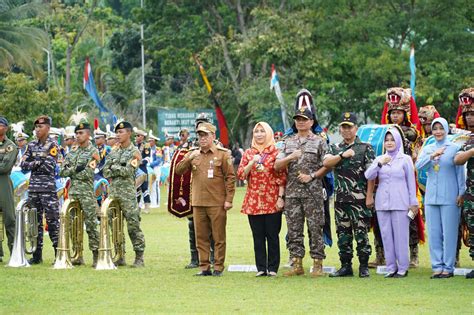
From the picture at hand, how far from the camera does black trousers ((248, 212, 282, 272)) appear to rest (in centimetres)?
1413

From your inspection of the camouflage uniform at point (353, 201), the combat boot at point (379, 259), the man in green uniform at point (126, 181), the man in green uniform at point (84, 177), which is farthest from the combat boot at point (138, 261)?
the combat boot at point (379, 259)

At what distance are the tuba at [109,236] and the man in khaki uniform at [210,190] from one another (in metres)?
1.45

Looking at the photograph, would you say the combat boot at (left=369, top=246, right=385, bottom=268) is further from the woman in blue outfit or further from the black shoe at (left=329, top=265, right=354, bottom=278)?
the woman in blue outfit

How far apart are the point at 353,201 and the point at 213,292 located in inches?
94.7

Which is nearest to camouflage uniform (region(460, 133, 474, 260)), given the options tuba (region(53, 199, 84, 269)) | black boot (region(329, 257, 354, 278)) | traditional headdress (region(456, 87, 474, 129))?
traditional headdress (region(456, 87, 474, 129))

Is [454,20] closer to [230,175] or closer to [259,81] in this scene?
[259,81]

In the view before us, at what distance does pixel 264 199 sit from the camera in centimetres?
1409

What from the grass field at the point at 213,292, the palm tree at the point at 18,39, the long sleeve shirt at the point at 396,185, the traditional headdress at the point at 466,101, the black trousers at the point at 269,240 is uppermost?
the palm tree at the point at 18,39

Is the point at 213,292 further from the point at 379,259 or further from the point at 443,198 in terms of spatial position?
the point at 379,259

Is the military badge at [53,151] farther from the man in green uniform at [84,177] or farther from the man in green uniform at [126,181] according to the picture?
the man in green uniform at [126,181]

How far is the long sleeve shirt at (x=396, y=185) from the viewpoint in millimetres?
13848

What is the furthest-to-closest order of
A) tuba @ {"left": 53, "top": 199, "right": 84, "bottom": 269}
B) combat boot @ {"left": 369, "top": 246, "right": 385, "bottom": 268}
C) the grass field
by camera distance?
tuba @ {"left": 53, "top": 199, "right": 84, "bottom": 269}, combat boot @ {"left": 369, "top": 246, "right": 385, "bottom": 268}, the grass field

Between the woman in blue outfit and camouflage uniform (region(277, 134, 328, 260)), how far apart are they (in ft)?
4.29

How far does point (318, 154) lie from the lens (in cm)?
1398
